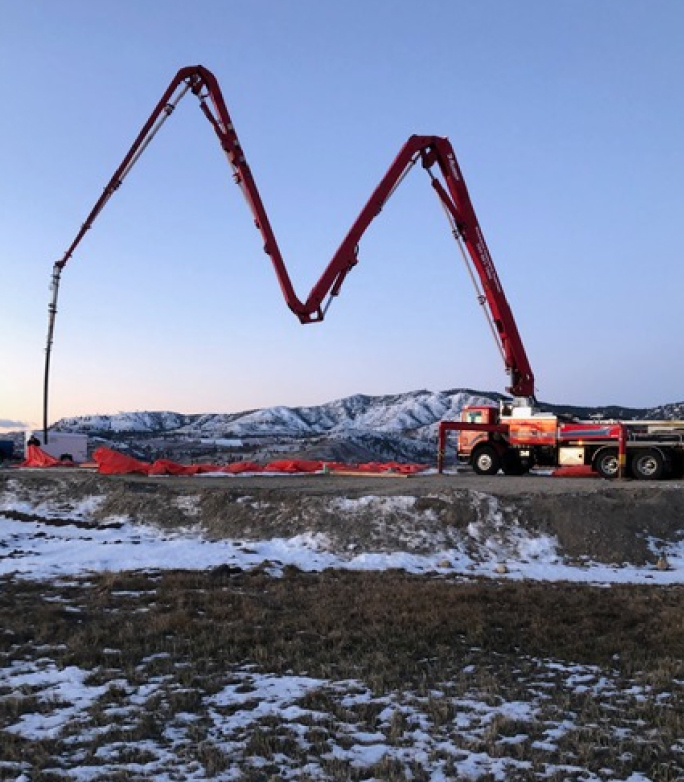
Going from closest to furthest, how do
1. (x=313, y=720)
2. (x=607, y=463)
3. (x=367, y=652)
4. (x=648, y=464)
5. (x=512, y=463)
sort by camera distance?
(x=313, y=720) → (x=367, y=652) → (x=648, y=464) → (x=607, y=463) → (x=512, y=463)

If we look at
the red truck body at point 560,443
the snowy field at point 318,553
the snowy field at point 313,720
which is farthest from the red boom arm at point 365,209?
the snowy field at point 313,720

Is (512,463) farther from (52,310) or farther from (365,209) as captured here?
(52,310)

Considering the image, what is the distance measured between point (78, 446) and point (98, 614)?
41565 millimetres

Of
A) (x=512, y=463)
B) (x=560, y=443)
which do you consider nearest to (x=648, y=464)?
(x=560, y=443)

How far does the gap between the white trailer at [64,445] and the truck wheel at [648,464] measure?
113ft

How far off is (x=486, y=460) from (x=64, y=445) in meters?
30.6

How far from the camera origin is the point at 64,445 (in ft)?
161

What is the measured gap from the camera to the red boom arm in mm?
26562

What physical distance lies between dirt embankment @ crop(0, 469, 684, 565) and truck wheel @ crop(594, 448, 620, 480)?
2.93 metres

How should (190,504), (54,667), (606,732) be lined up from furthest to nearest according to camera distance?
(190,504) < (54,667) < (606,732)

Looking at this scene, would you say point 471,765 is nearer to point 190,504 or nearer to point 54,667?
point 54,667

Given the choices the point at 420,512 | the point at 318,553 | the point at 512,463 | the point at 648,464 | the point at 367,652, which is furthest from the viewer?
the point at 512,463

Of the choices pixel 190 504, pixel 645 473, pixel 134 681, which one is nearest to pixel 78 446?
pixel 190 504

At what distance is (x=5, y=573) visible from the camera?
14.7m
